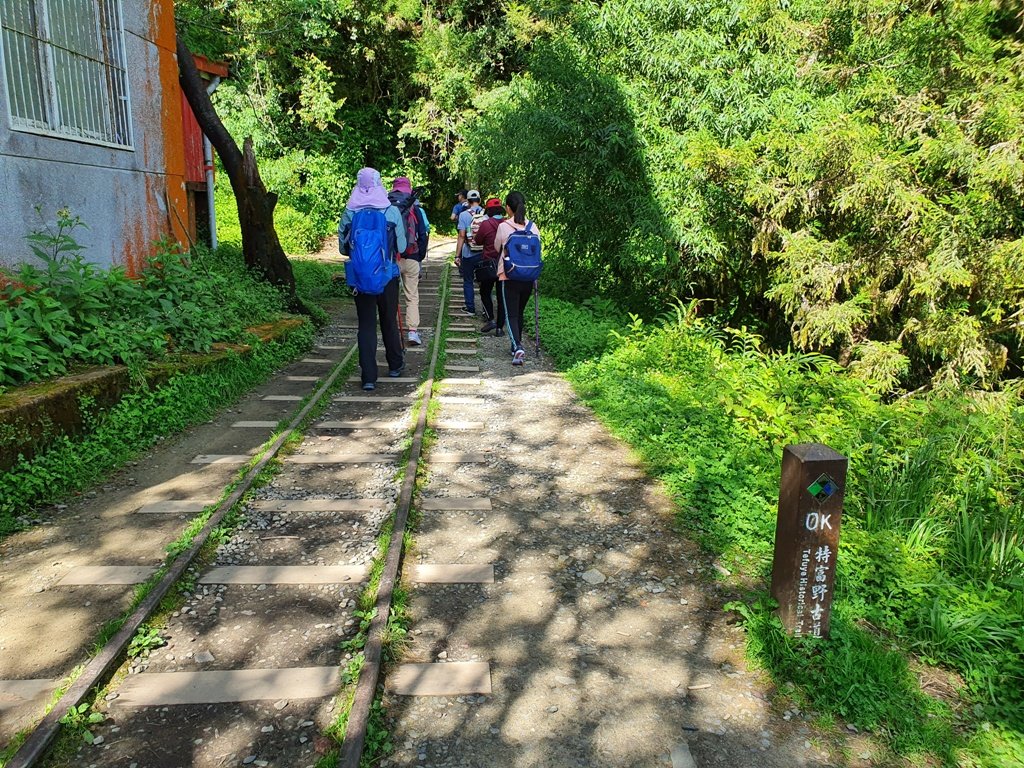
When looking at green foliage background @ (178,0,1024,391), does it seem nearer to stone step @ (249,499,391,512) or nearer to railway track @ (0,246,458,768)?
railway track @ (0,246,458,768)

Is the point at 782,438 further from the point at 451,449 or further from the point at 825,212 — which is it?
the point at 825,212

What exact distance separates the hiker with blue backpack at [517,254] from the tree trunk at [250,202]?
4258 mm

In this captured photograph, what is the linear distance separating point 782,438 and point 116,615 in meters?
5.13

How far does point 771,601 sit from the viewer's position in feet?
12.8

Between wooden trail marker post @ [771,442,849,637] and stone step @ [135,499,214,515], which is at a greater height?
wooden trail marker post @ [771,442,849,637]

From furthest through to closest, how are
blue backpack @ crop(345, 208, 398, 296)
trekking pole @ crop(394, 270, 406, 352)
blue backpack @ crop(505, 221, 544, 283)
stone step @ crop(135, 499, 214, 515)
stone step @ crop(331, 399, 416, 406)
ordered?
blue backpack @ crop(505, 221, 544, 283) < trekking pole @ crop(394, 270, 406, 352) < stone step @ crop(331, 399, 416, 406) < blue backpack @ crop(345, 208, 398, 296) < stone step @ crop(135, 499, 214, 515)

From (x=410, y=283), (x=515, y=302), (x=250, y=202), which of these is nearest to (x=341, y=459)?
(x=515, y=302)

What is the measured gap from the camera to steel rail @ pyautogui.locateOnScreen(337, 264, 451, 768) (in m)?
2.93

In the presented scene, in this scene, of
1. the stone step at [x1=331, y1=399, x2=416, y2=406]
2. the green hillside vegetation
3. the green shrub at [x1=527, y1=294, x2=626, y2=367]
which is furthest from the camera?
the green shrub at [x1=527, y1=294, x2=626, y2=367]

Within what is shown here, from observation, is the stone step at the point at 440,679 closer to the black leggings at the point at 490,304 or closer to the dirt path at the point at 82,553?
the dirt path at the point at 82,553

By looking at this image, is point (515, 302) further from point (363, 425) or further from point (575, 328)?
point (363, 425)

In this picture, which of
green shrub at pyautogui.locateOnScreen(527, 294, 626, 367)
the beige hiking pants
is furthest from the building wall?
green shrub at pyautogui.locateOnScreen(527, 294, 626, 367)

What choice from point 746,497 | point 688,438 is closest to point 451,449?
point 688,438

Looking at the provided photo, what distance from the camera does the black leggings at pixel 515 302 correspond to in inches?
371
